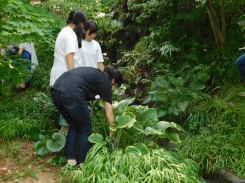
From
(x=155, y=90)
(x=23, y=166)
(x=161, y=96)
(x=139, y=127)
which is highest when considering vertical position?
(x=155, y=90)

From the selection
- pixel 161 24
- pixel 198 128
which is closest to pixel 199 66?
pixel 198 128

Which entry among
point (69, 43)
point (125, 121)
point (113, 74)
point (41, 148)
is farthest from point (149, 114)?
point (41, 148)

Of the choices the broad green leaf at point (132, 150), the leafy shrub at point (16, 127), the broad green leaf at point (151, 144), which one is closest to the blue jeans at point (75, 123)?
the broad green leaf at point (132, 150)

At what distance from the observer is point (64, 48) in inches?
201

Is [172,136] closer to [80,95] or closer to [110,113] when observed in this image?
[110,113]

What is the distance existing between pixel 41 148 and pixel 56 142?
0.29 metres

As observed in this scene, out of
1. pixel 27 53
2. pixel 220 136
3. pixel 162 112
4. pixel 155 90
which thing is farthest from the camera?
pixel 27 53

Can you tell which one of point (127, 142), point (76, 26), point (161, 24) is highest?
point (161, 24)

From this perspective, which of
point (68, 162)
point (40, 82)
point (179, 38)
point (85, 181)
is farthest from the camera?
point (40, 82)

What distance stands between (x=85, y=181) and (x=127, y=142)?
3.18 ft

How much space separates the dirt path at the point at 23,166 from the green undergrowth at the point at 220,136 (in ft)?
5.82

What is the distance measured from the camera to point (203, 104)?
596cm

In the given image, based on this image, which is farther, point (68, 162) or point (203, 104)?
point (203, 104)

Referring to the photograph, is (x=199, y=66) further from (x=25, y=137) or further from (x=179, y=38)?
(x=25, y=137)
